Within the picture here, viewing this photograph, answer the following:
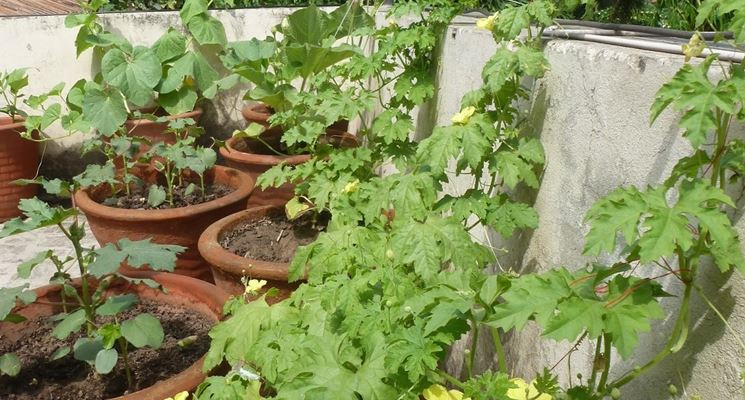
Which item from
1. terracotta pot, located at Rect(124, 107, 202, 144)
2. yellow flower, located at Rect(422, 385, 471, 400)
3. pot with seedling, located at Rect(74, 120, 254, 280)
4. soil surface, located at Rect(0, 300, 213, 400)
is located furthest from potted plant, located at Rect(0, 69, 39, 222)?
yellow flower, located at Rect(422, 385, 471, 400)

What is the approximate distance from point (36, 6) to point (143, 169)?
2111mm

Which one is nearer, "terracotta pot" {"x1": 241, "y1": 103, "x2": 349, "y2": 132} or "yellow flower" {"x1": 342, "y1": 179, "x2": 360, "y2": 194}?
"yellow flower" {"x1": 342, "y1": 179, "x2": 360, "y2": 194}

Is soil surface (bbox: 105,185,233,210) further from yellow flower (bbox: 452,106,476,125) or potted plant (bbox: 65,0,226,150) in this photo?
yellow flower (bbox: 452,106,476,125)

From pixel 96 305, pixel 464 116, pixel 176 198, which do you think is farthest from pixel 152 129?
pixel 464 116

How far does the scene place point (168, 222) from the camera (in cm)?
327

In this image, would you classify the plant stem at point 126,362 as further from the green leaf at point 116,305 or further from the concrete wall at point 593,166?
the concrete wall at point 593,166

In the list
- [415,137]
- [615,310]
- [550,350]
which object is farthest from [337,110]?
[615,310]

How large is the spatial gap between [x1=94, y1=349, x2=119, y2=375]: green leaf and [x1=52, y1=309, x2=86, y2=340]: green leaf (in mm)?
141

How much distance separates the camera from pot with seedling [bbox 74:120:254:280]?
10.7ft

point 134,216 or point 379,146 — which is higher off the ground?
point 379,146

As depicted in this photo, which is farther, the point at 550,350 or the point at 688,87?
the point at 550,350

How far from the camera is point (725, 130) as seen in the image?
49.6 inches

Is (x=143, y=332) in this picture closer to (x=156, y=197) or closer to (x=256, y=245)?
(x=256, y=245)

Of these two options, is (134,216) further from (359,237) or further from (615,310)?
(615,310)
